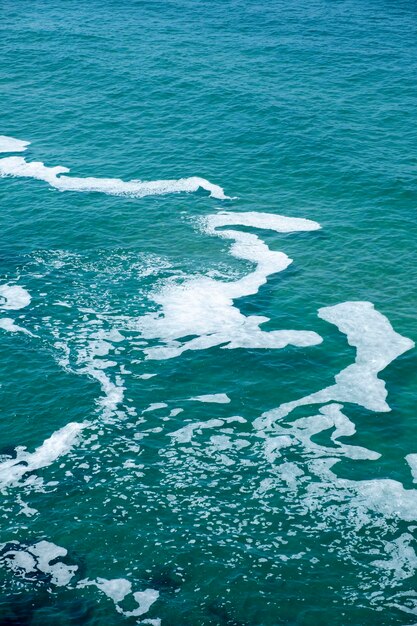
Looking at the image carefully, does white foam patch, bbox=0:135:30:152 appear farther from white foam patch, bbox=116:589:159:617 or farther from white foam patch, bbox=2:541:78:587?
white foam patch, bbox=116:589:159:617

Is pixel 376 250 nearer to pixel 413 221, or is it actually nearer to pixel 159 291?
pixel 413 221

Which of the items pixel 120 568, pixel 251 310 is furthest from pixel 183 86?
pixel 120 568

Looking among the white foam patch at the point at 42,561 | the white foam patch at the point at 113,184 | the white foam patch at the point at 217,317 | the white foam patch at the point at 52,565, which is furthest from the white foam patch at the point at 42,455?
the white foam patch at the point at 113,184

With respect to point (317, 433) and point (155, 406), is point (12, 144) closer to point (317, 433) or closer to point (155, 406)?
point (155, 406)

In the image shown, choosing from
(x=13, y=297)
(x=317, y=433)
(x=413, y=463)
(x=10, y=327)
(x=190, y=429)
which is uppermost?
(x=13, y=297)

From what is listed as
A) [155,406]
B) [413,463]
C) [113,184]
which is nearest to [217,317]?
[155,406]
